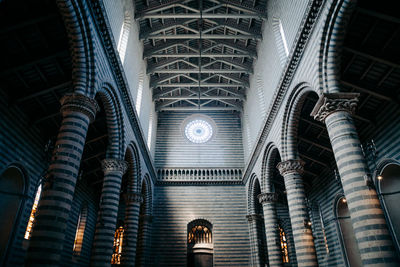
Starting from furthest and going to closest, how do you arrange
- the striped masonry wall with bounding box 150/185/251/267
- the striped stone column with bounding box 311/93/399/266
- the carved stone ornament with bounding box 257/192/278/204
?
the striped masonry wall with bounding box 150/185/251/267 < the carved stone ornament with bounding box 257/192/278/204 < the striped stone column with bounding box 311/93/399/266

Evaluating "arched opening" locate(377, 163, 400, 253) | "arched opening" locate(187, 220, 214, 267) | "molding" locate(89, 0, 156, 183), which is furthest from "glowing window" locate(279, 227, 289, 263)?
"molding" locate(89, 0, 156, 183)

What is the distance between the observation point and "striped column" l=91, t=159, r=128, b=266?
1255 centimetres

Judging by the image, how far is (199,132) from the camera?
28.6m

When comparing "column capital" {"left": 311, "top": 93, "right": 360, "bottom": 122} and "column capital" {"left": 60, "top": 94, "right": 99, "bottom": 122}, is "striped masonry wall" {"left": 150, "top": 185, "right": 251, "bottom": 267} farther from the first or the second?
"column capital" {"left": 311, "top": 93, "right": 360, "bottom": 122}

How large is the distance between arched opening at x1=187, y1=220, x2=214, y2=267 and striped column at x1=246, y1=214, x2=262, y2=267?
3294mm

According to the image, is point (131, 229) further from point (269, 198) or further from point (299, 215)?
point (299, 215)

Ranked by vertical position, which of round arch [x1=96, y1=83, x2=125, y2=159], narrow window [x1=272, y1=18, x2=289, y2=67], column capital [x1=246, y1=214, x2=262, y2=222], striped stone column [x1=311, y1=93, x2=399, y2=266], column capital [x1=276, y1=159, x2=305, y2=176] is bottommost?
striped stone column [x1=311, y1=93, x2=399, y2=266]

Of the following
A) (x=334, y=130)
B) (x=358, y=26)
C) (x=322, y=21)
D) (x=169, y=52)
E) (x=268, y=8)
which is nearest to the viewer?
(x=334, y=130)

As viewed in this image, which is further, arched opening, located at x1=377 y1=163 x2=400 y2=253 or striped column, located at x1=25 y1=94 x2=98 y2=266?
arched opening, located at x1=377 y1=163 x2=400 y2=253

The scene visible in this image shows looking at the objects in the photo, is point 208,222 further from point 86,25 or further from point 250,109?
point 86,25

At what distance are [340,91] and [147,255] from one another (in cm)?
1804

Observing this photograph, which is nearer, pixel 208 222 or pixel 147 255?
pixel 147 255

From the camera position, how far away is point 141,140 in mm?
19188

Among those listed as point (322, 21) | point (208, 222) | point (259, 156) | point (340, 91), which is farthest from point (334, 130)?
point (208, 222)
